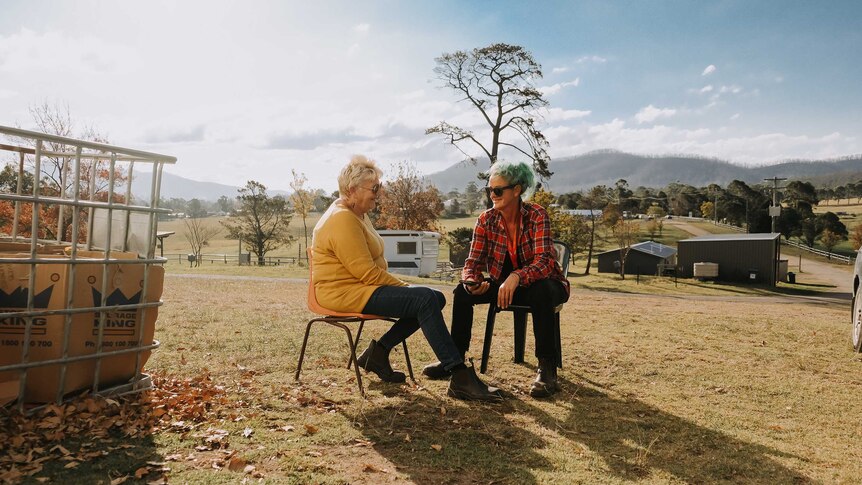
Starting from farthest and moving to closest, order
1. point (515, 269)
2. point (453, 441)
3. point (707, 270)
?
point (707, 270)
point (515, 269)
point (453, 441)

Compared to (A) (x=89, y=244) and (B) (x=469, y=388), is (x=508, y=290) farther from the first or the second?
(A) (x=89, y=244)

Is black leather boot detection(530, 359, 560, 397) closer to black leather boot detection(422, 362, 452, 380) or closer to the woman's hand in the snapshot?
the woman's hand

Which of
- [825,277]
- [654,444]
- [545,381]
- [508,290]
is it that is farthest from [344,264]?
[825,277]

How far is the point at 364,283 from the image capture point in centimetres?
381

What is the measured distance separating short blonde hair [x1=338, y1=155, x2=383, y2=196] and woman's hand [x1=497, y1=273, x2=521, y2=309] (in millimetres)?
1118

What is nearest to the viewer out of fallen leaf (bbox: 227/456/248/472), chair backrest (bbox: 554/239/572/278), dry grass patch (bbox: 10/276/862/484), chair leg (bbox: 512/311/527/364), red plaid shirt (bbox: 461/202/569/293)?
fallen leaf (bbox: 227/456/248/472)

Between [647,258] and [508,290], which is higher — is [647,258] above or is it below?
above

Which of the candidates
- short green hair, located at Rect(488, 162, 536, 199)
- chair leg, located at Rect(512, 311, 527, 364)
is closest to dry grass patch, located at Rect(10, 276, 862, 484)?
chair leg, located at Rect(512, 311, 527, 364)

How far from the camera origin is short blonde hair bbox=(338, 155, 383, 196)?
12.6 ft

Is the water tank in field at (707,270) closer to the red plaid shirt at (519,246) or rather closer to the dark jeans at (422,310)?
the red plaid shirt at (519,246)

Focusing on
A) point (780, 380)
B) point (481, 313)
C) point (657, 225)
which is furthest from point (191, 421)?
point (657, 225)

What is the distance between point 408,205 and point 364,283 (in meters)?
40.7

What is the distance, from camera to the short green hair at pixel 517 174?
14.2 feet

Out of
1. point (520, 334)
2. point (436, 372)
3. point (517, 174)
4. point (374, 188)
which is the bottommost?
point (436, 372)
